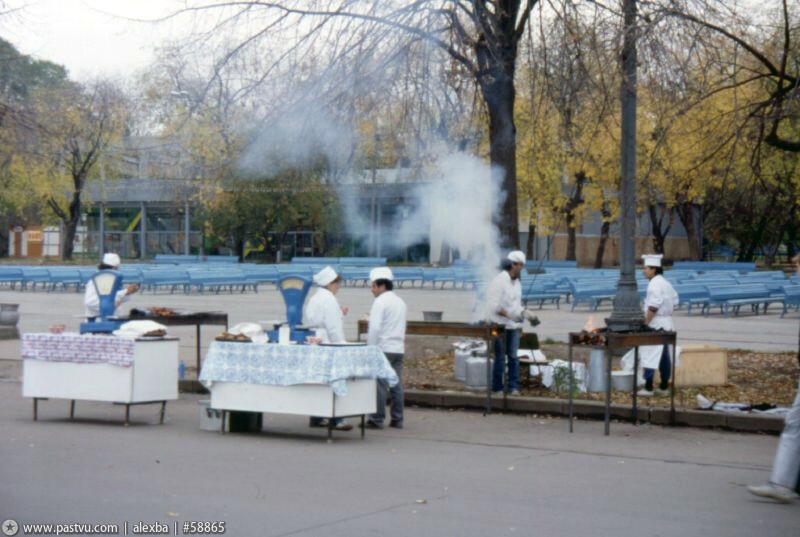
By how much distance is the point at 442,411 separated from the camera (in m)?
13.9

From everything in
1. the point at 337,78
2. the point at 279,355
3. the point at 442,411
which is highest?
the point at 337,78

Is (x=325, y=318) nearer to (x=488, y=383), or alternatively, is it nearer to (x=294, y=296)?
(x=294, y=296)

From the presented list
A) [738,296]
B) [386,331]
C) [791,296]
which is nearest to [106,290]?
[386,331]

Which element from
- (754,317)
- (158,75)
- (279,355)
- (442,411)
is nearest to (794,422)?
(279,355)

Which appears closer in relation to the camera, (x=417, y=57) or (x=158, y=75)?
(x=417, y=57)

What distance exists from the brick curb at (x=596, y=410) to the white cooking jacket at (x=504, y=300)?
95 centimetres

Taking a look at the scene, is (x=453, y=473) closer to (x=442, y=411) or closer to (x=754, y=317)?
(x=442, y=411)

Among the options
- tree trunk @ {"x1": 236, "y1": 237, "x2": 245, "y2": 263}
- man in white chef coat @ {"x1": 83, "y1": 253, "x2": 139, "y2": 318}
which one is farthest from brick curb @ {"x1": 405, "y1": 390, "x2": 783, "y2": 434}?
tree trunk @ {"x1": 236, "y1": 237, "x2": 245, "y2": 263}

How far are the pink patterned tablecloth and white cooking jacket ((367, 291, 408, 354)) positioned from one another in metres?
2.51

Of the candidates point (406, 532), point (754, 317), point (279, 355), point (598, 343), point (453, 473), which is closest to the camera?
point (406, 532)

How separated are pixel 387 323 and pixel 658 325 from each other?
12.9ft

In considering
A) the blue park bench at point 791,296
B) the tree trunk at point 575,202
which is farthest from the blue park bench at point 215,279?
the blue park bench at point 791,296

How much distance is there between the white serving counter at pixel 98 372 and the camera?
1168cm

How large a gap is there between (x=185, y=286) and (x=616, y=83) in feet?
88.7
